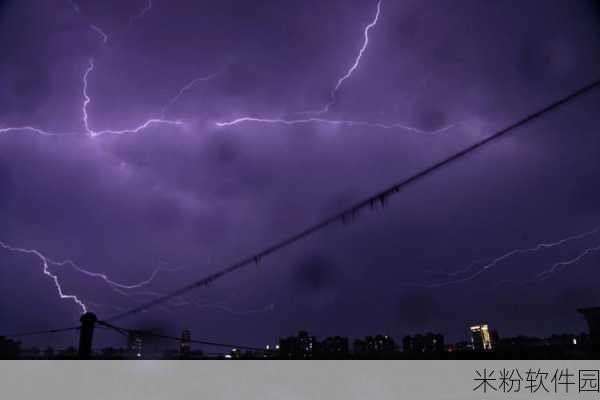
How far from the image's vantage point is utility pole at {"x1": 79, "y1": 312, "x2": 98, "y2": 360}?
20.7 feet

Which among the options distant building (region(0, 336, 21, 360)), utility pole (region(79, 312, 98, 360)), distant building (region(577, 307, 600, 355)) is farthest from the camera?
distant building (region(577, 307, 600, 355))

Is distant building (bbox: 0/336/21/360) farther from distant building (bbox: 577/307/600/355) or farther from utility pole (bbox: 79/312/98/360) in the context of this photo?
distant building (bbox: 577/307/600/355)

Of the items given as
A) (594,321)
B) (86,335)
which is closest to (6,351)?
(86,335)

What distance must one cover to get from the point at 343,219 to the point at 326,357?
8.61 feet

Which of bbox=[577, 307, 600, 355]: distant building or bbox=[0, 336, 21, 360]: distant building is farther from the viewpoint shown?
bbox=[577, 307, 600, 355]: distant building

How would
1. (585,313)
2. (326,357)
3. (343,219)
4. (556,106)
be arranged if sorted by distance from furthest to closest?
(585,313)
(326,357)
(343,219)
(556,106)

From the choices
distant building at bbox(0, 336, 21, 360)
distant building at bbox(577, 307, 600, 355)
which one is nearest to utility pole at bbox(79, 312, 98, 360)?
distant building at bbox(0, 336, 21, 360)

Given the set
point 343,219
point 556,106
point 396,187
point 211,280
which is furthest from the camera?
point 211,280
